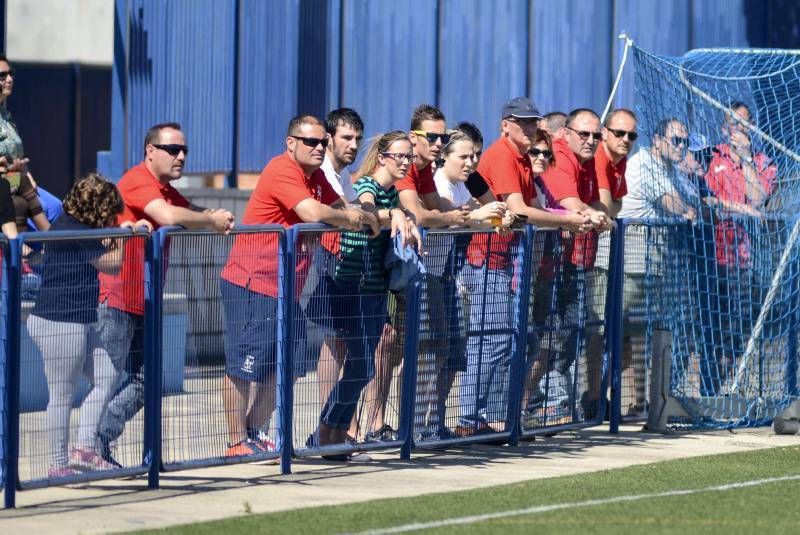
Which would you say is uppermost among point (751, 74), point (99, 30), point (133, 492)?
point (99, 30)

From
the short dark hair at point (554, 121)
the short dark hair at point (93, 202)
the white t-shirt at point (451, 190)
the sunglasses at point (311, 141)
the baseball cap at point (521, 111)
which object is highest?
the short dark hair at point (554, 121)

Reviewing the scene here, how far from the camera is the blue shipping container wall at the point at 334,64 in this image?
1778cm

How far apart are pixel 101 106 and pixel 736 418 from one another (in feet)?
36.2

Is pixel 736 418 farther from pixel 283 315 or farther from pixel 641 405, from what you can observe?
pixel 283 315

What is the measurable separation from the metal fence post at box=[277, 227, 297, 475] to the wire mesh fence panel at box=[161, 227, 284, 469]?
2cm

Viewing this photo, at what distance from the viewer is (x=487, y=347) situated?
1098cm

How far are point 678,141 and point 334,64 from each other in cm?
653

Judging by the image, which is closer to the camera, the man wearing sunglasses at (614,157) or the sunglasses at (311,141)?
the sunglasses at (311,141)

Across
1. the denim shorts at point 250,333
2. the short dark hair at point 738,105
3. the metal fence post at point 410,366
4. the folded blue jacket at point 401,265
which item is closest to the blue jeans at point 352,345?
the folded blue jacket at point 401,265

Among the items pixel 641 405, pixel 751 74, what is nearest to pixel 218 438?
pixel 641 405

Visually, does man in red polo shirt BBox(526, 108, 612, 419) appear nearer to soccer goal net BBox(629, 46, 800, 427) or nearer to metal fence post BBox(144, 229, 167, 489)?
soccer goal net BBox(629, 46, 800, 427)

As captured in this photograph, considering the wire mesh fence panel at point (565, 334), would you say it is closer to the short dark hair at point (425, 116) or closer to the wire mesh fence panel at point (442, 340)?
the wire mesh fence panel at point (442, 340)

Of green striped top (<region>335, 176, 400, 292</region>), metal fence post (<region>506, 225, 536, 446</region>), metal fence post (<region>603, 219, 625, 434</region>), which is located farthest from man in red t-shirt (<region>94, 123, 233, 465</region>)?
metal fence post (<region>603, 219, 625, 434</region>)

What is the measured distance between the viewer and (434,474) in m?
9.95
